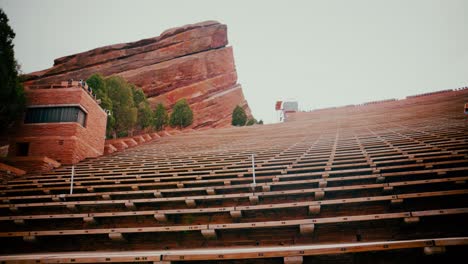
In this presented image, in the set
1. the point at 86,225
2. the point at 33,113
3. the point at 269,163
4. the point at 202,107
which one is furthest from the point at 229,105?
the point at 86,225

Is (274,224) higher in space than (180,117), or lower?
Result: lower

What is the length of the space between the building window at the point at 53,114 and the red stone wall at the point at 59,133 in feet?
0.62

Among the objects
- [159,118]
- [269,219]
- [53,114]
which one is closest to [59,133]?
[53,114]

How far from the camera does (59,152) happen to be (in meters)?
10.9

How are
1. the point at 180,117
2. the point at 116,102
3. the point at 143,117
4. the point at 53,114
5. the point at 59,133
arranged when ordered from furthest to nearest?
the point at 180,117 < the point at 143,117 < the point at 116,102 < the point at 53,114 < the point at 59,133

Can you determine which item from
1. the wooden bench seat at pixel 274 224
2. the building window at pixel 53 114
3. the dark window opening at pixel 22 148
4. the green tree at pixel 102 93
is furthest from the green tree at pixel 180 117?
the wooden bench seat at pixel 274 224

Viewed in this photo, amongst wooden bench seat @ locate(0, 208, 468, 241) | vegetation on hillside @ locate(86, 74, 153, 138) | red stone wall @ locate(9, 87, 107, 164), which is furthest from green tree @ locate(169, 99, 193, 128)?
wooden bench seat @ locate(0, 208, 468, 241)

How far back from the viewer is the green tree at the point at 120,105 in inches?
757

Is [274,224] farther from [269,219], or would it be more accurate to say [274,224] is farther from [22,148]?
[22,148]

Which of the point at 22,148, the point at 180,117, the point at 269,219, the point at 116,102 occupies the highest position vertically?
the point at 116,102

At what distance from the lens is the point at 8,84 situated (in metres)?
11.1

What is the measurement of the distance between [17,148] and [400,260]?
43.6 feet

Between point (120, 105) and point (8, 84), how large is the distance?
858cm

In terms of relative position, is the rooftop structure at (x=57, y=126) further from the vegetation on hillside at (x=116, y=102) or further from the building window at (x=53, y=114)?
the vegetation on hillside at (x=116, y=102)
